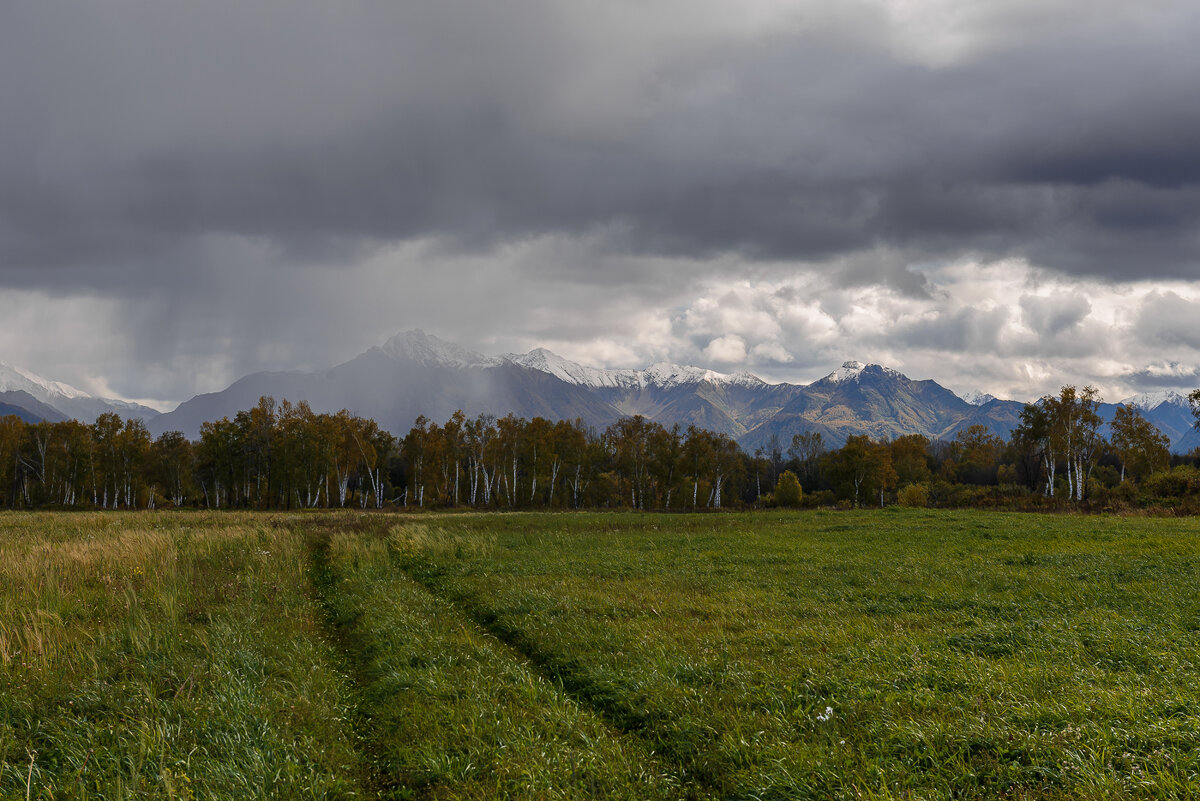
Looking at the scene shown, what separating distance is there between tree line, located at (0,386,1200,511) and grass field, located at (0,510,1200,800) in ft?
245

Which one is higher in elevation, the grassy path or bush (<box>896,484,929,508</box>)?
the grassy path

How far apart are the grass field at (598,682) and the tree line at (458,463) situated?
74.6 meters

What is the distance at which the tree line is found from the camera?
9712 cm

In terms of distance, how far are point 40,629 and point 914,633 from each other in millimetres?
20074

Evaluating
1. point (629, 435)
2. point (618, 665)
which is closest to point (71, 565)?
point (618, 665)

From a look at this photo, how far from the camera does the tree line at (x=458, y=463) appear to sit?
9712 centimetres

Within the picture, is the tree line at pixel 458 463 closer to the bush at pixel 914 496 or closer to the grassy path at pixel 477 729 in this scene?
the bush at pixel 914 496

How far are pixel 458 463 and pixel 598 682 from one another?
104426 millimetres

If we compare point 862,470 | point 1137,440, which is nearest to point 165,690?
point 862,470

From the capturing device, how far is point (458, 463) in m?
112

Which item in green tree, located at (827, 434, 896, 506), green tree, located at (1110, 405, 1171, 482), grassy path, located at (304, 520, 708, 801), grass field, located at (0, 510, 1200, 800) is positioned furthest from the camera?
green tree, located at (827, 434, 896, 506)

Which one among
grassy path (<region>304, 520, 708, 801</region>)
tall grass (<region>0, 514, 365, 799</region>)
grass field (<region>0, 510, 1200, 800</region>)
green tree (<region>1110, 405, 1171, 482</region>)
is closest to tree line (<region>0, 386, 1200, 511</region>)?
green tree (<region>1110, 405, 1171, 482</region>)

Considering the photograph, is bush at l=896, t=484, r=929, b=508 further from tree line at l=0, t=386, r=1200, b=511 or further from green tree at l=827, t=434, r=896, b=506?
green tree at l=827, t=434, r=896, b=506

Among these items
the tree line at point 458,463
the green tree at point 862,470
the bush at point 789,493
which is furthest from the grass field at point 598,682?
the bush at point 789,493
